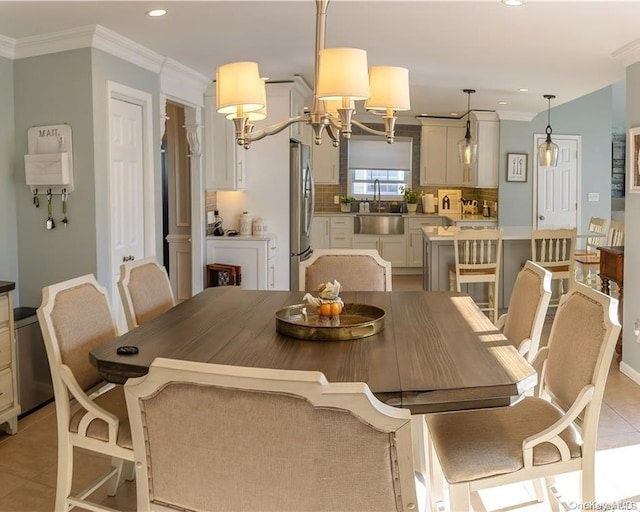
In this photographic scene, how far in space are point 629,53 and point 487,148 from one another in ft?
11.9

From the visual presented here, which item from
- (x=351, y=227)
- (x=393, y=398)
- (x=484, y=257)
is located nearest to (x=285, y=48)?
(x=484, y=257)

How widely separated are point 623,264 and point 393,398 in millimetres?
3442

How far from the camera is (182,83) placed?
494 cm

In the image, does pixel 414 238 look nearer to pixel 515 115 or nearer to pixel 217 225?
pixel 515 115

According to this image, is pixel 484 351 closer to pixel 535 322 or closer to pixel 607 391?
pixel 535 322

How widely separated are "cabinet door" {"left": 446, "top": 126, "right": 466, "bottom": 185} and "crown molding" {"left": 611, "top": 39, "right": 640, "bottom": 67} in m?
4.34

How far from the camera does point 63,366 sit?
2.13 m

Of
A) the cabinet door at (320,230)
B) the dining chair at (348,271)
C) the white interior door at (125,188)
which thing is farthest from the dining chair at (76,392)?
the cabinet door at (320,230)

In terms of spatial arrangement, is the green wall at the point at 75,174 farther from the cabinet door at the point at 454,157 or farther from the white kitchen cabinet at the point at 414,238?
the cabinet door at the point at 454,157

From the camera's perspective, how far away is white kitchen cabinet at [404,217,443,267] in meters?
8.45

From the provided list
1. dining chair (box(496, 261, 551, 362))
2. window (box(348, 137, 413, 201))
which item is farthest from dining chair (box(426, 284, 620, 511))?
window (box(348, 137, 413, 201))

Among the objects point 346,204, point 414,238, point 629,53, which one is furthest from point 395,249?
point 629,53

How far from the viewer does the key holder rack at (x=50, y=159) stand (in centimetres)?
372

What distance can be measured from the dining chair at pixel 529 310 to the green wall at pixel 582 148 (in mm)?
5223
